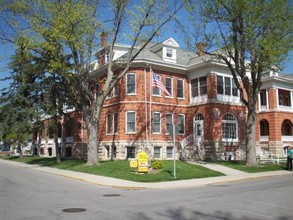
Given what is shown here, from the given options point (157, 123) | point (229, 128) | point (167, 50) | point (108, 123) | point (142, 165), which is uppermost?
point (167, 50)

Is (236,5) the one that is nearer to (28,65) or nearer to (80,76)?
(80,76)

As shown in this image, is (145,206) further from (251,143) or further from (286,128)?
(286,128)

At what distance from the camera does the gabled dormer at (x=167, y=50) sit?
3544 cm

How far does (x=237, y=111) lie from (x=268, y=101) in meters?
8.55

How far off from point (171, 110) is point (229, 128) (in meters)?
5.98

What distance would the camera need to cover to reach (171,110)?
3475cm

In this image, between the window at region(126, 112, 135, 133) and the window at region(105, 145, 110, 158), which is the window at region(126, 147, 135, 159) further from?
the window at region(105, 145, 110, 158)

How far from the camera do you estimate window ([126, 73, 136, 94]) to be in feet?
108

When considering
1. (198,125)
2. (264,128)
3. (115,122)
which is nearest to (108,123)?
(115,122)

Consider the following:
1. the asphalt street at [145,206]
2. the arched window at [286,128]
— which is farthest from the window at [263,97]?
the asphalt street at [145,206]

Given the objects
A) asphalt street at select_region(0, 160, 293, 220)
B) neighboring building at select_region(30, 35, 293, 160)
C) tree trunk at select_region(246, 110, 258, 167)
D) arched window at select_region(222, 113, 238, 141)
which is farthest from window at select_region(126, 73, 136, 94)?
asphalt street at select_region(0, 160, 293, 220)

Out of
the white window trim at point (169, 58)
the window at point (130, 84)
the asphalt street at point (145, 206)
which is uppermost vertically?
the white window trim at point (169, 58)

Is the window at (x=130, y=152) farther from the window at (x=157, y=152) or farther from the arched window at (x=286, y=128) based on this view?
the arched window at (x=286, y=128)

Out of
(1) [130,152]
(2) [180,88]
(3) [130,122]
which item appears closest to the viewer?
(1) [130,152]
